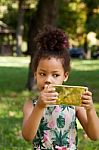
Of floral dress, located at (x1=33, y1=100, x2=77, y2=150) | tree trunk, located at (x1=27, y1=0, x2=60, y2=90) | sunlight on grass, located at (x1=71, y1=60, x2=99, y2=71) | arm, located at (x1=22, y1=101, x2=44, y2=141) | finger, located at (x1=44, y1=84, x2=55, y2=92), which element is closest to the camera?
finger, located at (x1=44, y1=84, x2=55, y2=92)

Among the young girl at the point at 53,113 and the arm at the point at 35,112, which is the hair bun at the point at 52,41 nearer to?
the young girl at the point at 53,113

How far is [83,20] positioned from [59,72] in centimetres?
5265

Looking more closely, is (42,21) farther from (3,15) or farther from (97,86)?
(3,15)

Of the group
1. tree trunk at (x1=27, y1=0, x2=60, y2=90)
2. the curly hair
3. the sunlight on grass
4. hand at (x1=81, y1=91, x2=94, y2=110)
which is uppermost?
the curly hair

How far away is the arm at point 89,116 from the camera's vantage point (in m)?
3.13

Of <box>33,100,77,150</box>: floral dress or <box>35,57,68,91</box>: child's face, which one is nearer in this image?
<box>35,57,68,91</box>: child's face

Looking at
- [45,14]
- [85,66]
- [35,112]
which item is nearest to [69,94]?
[35,112]

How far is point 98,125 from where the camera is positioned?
3.34 meters

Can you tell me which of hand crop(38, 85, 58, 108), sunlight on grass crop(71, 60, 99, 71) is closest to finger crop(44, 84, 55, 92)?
hand crop(38, 85, 58, 108)

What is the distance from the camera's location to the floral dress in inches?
134

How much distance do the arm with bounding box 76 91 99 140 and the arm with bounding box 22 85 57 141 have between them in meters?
0.20

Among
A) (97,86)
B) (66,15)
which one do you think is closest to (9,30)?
(66,15)

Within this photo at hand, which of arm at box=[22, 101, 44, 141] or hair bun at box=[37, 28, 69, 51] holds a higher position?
hair bun at box=[37, 28, 69, 51]

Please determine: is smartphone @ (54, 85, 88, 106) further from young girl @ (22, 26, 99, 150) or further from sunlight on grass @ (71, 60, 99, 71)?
sunlight on grass @ (71, 60, 99, 71)
